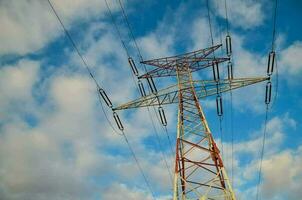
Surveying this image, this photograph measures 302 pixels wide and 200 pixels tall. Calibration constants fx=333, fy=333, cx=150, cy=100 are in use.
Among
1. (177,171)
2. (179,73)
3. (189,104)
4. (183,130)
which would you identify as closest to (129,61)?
(179,73)

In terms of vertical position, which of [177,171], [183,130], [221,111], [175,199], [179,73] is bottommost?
[175,199]

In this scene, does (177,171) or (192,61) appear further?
(192,61)

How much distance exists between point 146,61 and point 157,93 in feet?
11.6

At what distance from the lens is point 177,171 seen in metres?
15.0

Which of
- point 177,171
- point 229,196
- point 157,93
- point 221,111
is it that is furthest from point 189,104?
point 229,196

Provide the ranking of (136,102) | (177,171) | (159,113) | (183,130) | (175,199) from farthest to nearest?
(159,113), (136,102), (183,130), (177,171), (175,199)

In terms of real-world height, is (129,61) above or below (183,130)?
above

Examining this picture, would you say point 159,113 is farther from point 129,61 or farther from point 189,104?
point 129,61

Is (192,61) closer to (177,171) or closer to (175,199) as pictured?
(177,171)

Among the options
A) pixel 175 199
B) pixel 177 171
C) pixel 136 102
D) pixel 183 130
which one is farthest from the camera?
pixel 136 102

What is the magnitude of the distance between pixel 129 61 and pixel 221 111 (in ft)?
21.5

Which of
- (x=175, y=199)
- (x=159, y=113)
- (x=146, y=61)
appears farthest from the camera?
(x=146, y=61)

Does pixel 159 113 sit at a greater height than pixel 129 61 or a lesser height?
lesser

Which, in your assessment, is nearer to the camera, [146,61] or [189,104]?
[189,104]
